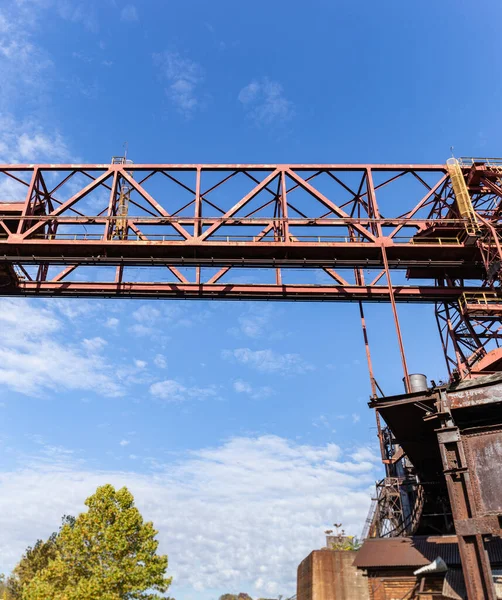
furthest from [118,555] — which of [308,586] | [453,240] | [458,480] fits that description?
[453,240]

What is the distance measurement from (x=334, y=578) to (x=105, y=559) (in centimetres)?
1377

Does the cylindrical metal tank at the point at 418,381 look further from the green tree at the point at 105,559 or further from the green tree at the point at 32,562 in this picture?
the green tree at the point at 32,562

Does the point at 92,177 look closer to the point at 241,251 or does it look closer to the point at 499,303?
the point at 241,251

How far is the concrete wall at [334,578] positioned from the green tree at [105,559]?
8850 millimetres

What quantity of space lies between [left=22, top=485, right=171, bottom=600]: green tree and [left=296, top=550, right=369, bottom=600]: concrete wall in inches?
348

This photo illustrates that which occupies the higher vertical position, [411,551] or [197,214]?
[197,214]

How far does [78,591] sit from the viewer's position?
23.9 metres

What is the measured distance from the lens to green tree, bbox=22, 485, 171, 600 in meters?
24.8

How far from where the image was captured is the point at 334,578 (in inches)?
1125

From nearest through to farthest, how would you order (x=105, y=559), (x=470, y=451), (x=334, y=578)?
1. (x=470, y=451)
2. (x=105, y=559)
3. (x=334, y=578)

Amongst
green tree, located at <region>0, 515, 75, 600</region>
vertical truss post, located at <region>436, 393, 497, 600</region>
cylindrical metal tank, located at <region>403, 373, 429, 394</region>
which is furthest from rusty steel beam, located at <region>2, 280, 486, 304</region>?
green tree, located at <region>0, 515, 75, 600</region>

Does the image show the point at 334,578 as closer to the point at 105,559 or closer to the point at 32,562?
the point at 105,559

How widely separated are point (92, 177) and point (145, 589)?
22613mm

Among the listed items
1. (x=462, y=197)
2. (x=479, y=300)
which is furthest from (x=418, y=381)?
(x=462, y=197)
